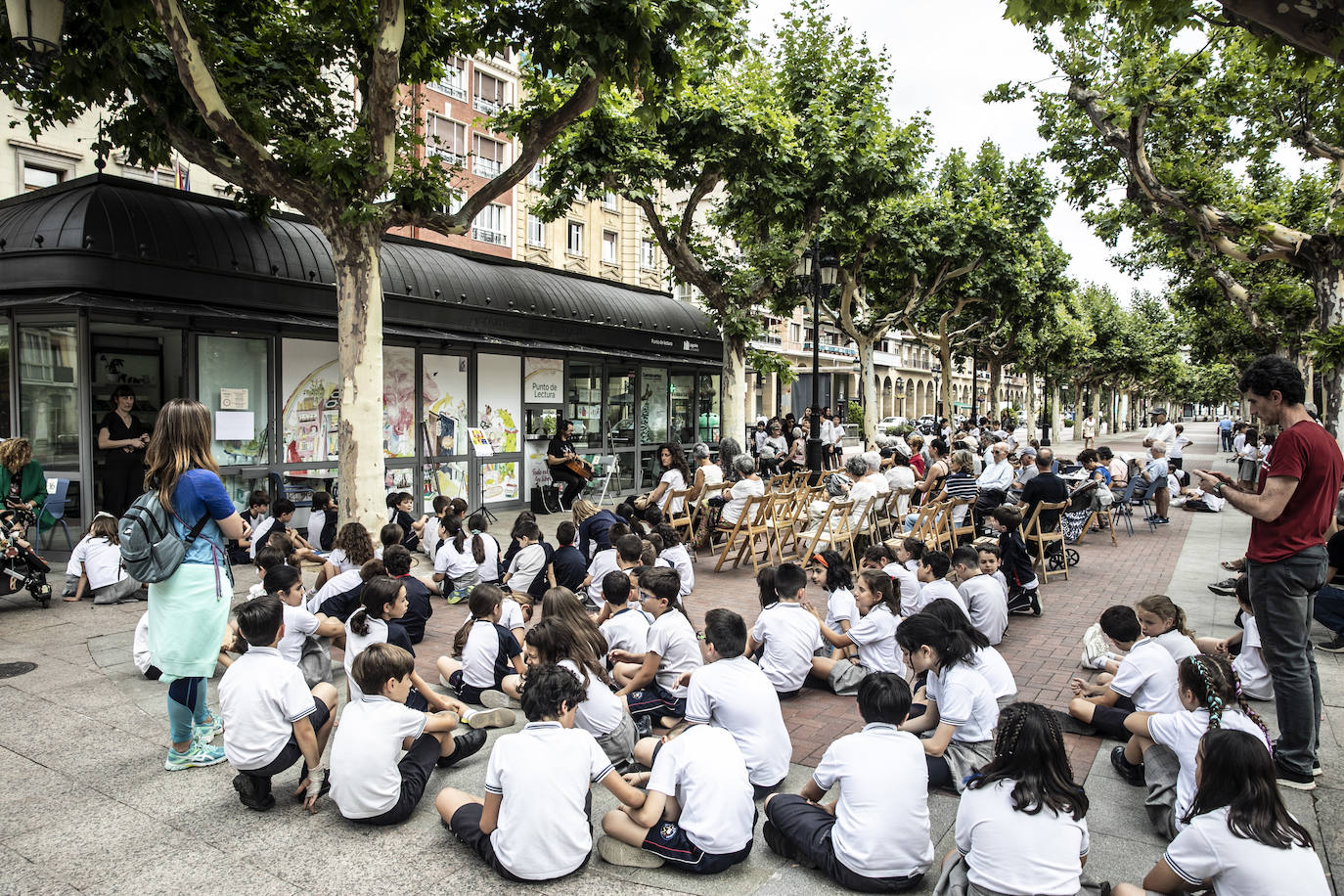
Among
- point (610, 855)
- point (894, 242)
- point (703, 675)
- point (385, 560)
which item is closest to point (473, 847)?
point (610, 855)

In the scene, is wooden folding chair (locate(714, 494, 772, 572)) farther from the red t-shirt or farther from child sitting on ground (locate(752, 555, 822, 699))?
the red t-shirt

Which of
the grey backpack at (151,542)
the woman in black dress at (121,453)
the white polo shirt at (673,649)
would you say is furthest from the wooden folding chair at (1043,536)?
the woman in black dress at (121,453)

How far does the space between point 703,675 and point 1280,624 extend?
9.53 feet

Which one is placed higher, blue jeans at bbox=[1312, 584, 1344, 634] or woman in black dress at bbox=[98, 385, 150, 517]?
woman in black dress at bbox=[98, 385, 150, 517]

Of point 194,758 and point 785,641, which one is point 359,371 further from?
point 785,641

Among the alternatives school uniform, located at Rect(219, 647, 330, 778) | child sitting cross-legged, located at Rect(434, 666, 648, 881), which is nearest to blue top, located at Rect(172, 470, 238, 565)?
school uniform, located at Rect(219, 647, 330, 778)

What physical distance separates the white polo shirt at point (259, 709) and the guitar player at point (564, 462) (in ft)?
35.2

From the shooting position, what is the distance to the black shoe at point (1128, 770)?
4.27m

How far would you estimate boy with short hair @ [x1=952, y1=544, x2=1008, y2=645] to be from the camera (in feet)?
20.4

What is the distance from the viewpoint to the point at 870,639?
5523mm

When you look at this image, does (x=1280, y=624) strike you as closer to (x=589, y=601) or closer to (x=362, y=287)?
(x=589, y=601)

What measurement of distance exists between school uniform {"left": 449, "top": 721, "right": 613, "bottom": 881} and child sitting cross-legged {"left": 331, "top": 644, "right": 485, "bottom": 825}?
65 cm

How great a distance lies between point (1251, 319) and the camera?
18.8 m

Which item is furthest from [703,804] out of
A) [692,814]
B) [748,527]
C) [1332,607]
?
[748,527]
